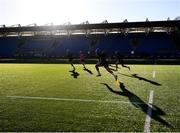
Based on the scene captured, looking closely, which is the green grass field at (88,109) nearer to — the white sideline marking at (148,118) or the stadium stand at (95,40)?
the white sideline marking at (148,118)

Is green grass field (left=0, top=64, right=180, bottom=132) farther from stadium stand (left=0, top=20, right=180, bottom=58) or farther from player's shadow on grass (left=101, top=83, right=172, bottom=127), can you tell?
stadium stand (left=0, top=20, right=180, bottom=58)

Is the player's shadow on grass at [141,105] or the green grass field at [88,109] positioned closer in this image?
the green grass field at [88,109]

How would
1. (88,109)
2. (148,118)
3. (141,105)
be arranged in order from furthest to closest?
(141,105), (88,109), (148,118)

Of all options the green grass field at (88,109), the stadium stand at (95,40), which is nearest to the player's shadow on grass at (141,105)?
the green grass field at (88,109)

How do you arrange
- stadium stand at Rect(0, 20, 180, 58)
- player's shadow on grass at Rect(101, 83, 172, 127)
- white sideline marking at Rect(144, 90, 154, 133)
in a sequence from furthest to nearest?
stadium stand at Rect(0, 20, 180, 58) < player's shadow on grass at Rect(101, 83, 172, 127) < white sideline marking at Rect(144, 90, 154, 133)

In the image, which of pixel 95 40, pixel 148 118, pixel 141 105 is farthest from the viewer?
pixel 95 40

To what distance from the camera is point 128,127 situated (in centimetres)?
772

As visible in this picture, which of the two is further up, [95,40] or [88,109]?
[88,109]

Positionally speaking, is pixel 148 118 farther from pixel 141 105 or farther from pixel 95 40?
pixel 95 40

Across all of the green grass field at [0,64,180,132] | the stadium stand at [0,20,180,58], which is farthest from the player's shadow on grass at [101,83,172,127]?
the stadium stand at [0,20,180,58]

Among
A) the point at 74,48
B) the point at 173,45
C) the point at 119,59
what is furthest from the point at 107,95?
the point at 74,48

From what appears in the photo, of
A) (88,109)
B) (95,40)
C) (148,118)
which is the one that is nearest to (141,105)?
(148,118)

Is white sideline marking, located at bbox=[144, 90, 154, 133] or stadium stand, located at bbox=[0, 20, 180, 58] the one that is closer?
white sideline marking, located at bbox=[144, 90, 154, 133]

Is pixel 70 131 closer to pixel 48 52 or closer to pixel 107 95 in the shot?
pixel 107 95
